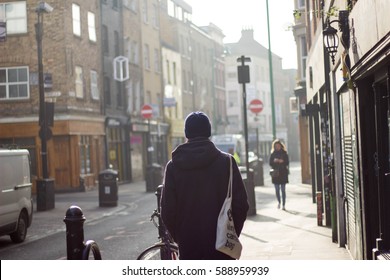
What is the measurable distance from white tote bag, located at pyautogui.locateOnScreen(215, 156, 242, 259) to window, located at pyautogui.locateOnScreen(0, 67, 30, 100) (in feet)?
71.1

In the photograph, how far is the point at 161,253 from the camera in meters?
6.86

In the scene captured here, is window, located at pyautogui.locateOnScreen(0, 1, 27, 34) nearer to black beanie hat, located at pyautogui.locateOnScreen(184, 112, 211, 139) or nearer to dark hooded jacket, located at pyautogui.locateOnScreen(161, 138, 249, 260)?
black beanie hat, located at pyautogui.locateOnScreen(184, 112, 211, 139)

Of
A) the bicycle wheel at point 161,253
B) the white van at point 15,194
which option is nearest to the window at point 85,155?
the white van at point 15,194

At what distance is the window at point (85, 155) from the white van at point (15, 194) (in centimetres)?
1478

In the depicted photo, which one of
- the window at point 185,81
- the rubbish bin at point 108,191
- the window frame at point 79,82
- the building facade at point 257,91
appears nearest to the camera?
the rubbish bin at point 108,191

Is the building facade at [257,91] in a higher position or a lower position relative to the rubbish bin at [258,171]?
higher

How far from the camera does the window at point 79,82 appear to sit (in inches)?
1095

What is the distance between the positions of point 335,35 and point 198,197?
430cm

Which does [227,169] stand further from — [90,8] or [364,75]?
[90,8]

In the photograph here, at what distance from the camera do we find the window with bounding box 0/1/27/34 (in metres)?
26.0

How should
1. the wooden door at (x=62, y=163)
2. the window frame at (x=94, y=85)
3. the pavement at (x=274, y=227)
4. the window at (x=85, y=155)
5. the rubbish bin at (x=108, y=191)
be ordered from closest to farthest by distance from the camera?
the pavement at (x=274, y=227), the rubbish bin at (x=108, y=191), the wooden door at (x=62, y=163), the window at (x=85, y=155), the window frame at (x=94, y=85)

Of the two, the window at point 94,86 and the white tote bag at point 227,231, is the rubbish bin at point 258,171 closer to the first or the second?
Result: the window at point 94,86
